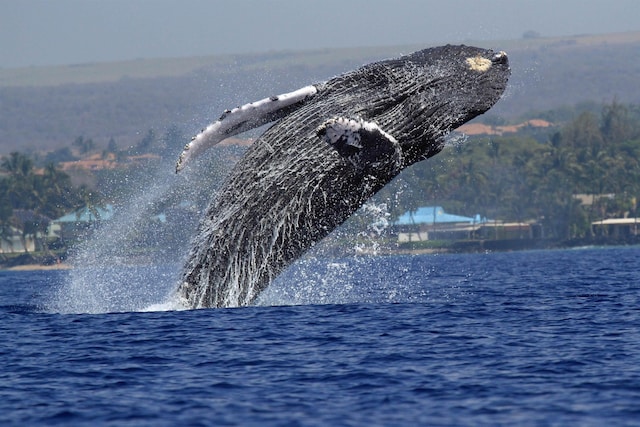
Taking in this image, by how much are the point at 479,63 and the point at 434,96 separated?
0.77 m

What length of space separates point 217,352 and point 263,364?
101cm

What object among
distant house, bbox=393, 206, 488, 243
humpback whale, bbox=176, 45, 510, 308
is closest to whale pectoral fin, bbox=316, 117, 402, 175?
humpback whale, bbox=176, 45, 510, 308

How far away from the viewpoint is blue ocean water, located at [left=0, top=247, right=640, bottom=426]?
1149cm

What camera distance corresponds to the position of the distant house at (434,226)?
14675cm

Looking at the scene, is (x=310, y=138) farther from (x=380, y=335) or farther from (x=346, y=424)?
(x=346, y=424)

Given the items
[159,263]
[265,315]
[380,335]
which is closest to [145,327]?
[265,315]

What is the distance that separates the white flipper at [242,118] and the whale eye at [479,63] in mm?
2190

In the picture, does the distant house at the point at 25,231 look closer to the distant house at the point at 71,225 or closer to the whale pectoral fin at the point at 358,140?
the distant house at the point at 71,225

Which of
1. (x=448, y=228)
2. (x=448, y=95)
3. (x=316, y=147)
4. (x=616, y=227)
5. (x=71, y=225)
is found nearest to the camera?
(x=448, y=95)

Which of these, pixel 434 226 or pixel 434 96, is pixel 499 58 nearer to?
pixel 434 96

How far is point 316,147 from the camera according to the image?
15.5 meters

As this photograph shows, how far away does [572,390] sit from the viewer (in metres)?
12.4

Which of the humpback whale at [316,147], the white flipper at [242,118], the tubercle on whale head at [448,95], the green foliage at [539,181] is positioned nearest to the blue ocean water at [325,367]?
the humpback whale at [316,147]

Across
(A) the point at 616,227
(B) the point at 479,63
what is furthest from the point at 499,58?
(A) the point at 616,227
